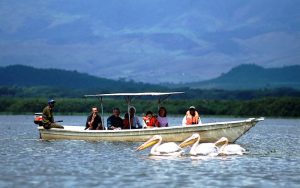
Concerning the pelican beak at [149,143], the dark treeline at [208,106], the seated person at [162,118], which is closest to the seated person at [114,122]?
the seated person at [162,118]

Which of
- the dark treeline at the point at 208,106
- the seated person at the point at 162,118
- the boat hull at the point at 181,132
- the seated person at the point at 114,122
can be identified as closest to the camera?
the boat hull at the point at 181,132

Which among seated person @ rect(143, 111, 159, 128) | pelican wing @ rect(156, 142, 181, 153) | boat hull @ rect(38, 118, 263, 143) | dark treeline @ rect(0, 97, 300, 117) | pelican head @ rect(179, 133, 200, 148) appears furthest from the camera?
dark treeline @ rect(0, 97, 300, 117)

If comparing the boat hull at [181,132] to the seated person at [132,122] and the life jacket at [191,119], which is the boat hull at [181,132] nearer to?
the life jacket at [191,119]

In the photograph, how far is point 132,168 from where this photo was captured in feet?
84.9

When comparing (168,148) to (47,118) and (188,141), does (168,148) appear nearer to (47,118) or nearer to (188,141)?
(188,141)

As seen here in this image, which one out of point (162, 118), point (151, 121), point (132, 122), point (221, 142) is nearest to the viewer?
point (221, 142)

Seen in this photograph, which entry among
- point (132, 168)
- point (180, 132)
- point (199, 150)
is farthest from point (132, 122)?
point (132, 168)

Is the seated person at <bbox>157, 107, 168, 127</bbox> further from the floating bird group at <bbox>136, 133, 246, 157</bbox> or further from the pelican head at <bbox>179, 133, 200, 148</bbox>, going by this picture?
the floating bird group at <bbox>136, 133, 246, 157</bbox>

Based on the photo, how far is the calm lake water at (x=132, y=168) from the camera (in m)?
22.4

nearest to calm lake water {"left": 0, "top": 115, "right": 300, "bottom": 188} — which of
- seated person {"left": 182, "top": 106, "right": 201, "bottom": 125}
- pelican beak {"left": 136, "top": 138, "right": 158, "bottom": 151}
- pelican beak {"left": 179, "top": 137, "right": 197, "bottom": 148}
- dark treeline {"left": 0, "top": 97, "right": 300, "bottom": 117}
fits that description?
pelican beak {"left": 136, "top": 138, "right": 158, "bottom": 151}

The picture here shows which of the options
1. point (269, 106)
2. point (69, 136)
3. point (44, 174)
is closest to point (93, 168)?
point (44, 174)

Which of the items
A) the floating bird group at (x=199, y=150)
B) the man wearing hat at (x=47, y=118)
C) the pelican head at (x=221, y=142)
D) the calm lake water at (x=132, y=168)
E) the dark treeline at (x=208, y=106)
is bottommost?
the calm lake water at (x=132, y=168)

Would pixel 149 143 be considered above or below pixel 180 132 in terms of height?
below

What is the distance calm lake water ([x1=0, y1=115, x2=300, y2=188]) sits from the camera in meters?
22.4
